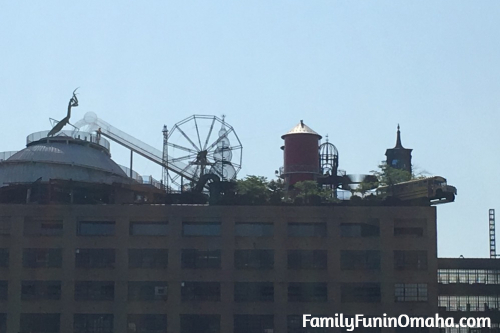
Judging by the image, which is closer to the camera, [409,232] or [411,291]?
[411,291]

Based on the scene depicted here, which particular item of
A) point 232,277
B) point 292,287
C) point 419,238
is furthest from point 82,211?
point 419,238

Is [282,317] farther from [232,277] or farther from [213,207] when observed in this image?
[213,207]

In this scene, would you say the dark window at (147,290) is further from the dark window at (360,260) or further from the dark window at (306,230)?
the dark window at (360,260)

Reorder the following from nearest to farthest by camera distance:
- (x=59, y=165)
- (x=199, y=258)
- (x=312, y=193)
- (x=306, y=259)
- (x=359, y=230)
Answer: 1. (x=306, y=259)
2. (x=199, y=258)
3. (x=359, y=230)
4. (x=312, y=193)
5. (x=59, y=165)

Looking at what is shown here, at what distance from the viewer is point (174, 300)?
7725cm

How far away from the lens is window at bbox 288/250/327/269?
7769 centimetres

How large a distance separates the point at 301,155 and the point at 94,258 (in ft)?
139

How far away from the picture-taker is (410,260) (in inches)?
3063

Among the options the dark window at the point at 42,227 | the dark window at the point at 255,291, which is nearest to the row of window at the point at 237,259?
the dark window at the point at 255,291

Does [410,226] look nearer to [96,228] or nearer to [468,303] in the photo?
[468,303]

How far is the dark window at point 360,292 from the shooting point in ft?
252

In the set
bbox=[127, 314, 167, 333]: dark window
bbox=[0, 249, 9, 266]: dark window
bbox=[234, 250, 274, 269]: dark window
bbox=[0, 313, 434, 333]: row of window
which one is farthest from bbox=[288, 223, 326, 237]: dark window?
bbox=[0, 249, 9, 266]: dark window

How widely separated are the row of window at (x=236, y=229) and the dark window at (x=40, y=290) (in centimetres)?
489

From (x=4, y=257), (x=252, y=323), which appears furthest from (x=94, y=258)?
(x=252, y=323)
